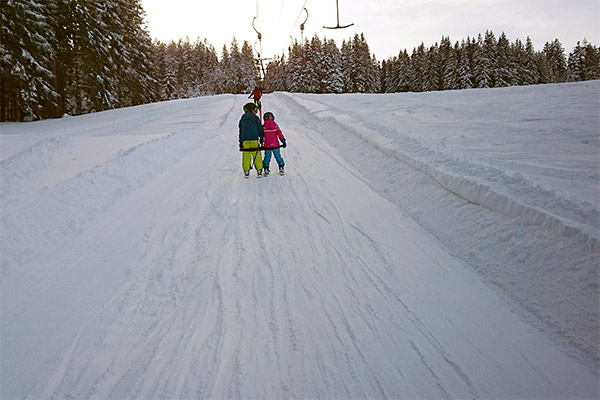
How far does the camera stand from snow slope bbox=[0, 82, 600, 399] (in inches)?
114

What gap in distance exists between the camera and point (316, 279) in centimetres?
Answer: 430

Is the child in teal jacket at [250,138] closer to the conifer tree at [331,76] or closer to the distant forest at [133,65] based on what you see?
the distant forest at [133,65]

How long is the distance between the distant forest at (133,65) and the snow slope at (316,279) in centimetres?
1850

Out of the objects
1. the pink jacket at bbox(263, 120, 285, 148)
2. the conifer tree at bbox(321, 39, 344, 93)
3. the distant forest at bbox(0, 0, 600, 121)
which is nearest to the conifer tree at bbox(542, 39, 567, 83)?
the distant forest at bbox(0, 0, 600, 121)

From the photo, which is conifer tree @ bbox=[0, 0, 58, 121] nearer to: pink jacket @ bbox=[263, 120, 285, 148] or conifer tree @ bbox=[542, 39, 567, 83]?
pink jacket @ bbox=[263, 120, 285, 148]

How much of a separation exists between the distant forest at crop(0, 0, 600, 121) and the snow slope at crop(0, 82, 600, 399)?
60.7ft

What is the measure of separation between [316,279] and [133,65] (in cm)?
4004

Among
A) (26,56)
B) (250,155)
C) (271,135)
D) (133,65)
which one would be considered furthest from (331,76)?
(250,155)

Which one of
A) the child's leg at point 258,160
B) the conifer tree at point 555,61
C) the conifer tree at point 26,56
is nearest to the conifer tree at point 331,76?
the conifer tree at point 26,56

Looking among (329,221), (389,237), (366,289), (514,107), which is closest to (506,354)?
(366,289)

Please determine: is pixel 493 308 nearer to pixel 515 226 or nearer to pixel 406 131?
pixel 515 226

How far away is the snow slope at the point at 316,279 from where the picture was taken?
2.90 metres

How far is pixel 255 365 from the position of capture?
9.79 ft

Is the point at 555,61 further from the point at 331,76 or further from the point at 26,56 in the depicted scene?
the point at 26,56
